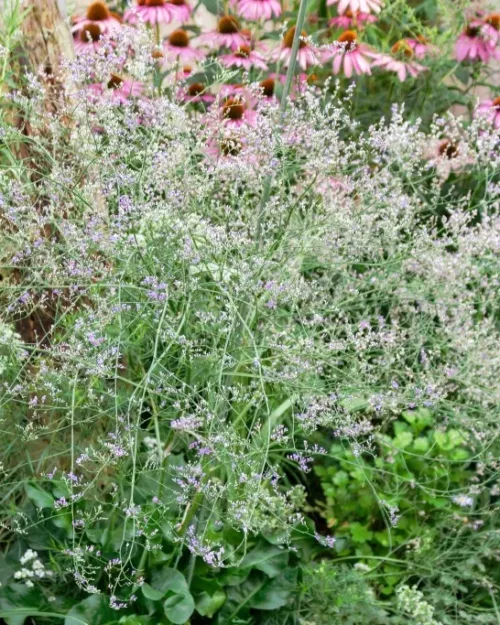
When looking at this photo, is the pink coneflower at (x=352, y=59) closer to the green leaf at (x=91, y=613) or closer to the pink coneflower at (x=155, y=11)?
the pink coneflower at (x=155, y=11)

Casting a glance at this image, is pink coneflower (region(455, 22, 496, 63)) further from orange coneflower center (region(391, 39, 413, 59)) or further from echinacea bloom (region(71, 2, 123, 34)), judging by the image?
echinacea bloom (region(71, 2, 123, 34))

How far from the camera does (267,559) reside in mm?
2461

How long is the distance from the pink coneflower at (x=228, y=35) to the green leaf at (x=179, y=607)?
207 centimetres

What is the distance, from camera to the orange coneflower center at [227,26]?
3.69m

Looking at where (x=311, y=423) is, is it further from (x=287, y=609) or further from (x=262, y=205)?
(x=287, y=609)

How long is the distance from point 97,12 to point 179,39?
0.31 metres

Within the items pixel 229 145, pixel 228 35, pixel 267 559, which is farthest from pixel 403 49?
pixel 267 559

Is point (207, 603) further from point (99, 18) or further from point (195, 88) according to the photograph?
point (99, 18)

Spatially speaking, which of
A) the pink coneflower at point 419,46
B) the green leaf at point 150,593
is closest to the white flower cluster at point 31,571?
the green leaf at point 150,593

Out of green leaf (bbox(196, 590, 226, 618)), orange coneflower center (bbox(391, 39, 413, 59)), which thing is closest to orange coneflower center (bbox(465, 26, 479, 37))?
orange coneflower center (bbox(391, 39, 413, 59))

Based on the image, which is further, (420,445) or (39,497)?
(420,445)

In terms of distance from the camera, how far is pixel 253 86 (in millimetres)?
2146

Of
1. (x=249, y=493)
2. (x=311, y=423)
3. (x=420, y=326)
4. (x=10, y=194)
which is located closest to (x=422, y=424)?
(x=420, y=326)

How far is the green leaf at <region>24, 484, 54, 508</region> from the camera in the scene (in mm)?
2365
